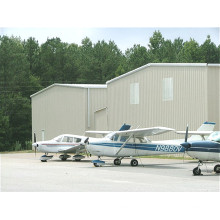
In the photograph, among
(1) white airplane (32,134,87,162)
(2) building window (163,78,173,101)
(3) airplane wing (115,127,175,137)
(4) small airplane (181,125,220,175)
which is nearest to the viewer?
(4) small airplane (181,125,220,175)

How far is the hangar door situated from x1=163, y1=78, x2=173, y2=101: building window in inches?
295

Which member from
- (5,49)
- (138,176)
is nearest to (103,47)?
(5,49)

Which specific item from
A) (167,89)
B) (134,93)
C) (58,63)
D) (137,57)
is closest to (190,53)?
(137,57)

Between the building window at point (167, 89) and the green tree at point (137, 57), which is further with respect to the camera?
the green tree at point (137, 57)

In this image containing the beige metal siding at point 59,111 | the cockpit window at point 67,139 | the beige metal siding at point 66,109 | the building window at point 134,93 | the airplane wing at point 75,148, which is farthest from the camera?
the beige metal siding at point 59,111

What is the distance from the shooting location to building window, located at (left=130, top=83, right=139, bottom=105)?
3356cm

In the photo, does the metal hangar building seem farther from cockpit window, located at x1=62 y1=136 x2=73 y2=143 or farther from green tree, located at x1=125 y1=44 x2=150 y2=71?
green tree, located at x1=125 y1=44 x2=150 y2=71

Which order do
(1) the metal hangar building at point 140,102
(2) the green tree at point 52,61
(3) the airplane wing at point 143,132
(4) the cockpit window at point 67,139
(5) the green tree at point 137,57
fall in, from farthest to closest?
(2) the green tree at point 52,61 → (5) the green tree at point 137,57 → (1) the metal hangar building at point 140,102 → (4) the cockpit window at point 67,139 → (3) the airplane wing at point 143,132

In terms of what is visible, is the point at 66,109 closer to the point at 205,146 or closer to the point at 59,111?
the point at 59,111

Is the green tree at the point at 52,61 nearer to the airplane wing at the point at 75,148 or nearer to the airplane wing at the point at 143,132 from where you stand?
the airplane wing at the point at 75,148

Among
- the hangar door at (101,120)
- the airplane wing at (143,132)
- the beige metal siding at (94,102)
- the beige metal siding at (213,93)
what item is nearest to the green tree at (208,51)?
the beige metal siding at (94,102)

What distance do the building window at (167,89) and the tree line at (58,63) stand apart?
16854mm

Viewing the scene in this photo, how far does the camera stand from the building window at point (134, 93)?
33.6 meters

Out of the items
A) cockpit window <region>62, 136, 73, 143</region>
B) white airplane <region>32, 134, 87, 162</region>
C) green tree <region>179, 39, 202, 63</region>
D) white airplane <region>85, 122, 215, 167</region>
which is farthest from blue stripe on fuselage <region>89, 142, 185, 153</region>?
green tree <region>179, 39, 202, 63</region>
